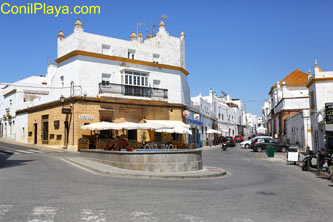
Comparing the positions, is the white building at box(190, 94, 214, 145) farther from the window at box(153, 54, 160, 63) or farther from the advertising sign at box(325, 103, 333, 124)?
the advertising sign at box(325, 103, 333, 124)

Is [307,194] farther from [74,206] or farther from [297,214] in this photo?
[74,206]

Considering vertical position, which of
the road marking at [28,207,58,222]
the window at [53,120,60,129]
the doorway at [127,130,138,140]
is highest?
the window at [53,120,60,129]

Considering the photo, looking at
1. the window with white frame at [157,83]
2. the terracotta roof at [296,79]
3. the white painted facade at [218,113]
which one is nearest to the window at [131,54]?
the window with white frame at [157,83]

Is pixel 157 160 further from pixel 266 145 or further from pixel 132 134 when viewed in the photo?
pixel 266 145

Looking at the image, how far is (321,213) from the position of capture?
23.7 feet

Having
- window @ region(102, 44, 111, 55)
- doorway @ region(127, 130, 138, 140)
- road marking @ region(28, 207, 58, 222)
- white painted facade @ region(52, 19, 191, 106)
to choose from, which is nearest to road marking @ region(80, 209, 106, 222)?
road marking @ region(28, 207, 58, 222)

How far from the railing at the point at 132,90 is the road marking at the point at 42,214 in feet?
75.3

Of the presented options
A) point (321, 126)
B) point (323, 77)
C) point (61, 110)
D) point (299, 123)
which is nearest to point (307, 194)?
point (321, 126)

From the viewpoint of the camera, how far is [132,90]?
31141 mm

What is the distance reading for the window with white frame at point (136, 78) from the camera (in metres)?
31.4

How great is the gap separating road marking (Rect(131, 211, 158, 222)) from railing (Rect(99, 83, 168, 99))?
23.4m

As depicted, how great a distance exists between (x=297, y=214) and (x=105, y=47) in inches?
1051

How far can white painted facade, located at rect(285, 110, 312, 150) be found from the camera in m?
31.0

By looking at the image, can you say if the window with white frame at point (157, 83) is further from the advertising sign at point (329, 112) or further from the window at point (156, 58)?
the advertising sign at point (329, 112)
